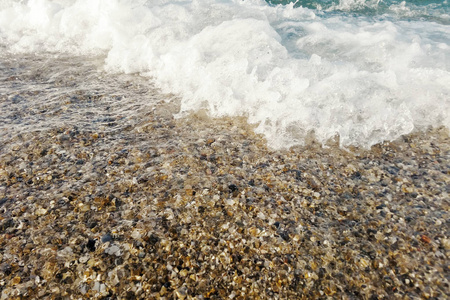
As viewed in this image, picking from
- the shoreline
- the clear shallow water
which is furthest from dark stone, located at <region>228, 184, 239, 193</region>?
the clear shallow water

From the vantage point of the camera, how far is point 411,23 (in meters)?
10.7

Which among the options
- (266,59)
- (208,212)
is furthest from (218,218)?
(266,59)

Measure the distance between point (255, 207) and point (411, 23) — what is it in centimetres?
1104

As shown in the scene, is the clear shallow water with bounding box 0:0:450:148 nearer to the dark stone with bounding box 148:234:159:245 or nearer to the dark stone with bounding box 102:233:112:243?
the dark stone with bounding box 148:234:159:245

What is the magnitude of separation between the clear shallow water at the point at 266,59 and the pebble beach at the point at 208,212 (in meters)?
0.44

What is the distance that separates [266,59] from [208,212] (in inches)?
150

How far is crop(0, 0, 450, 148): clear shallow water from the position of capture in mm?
4742

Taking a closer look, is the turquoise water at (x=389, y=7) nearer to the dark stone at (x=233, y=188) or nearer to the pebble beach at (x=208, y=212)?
the pebble beach at (x=208, y=212)

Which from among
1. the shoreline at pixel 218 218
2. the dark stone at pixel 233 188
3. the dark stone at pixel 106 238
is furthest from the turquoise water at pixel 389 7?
the dark stone at pixel 106 238

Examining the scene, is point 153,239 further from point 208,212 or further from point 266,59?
point 266,59

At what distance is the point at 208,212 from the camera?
321 cm

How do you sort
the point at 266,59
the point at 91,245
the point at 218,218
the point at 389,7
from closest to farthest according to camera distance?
the point at 91,245 → the point at 218,218 → the point at 266,59 → the point at 389,7

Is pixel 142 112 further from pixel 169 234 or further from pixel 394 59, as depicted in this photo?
pixel 394 59

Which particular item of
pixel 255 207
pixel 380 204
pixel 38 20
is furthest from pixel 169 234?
pixel 38 20
